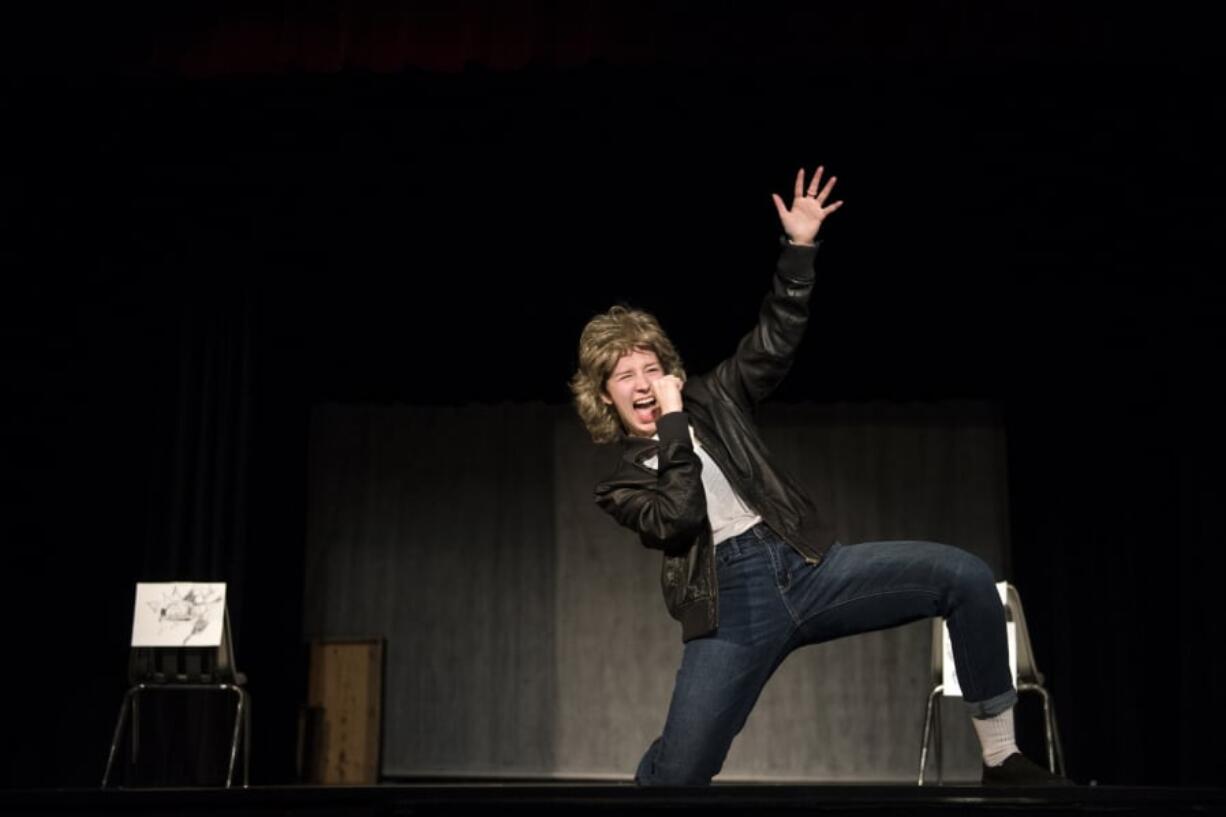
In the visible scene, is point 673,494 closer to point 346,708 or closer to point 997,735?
point 997,735

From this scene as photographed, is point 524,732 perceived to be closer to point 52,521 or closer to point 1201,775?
point 52,521

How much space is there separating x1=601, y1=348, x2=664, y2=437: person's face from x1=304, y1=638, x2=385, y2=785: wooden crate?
364 cm

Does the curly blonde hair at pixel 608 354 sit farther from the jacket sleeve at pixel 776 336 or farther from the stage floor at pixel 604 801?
the stage floor at pixel 604 801

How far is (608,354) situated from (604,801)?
1.04 metres

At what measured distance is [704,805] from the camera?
1.78 m

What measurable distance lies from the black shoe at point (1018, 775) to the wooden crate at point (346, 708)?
396 centimetres

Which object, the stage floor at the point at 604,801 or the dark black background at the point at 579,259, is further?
the dark black background at the point at 579,259

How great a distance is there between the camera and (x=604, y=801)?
177cm

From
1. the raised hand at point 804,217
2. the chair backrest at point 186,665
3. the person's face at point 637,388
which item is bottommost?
the chair backrest at point 186,665

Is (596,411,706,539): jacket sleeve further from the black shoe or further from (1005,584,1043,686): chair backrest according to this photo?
(1005,584,1043,686): chair backrest

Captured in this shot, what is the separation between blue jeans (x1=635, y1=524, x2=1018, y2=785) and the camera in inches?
90.1

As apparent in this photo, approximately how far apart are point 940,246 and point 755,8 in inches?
57.0

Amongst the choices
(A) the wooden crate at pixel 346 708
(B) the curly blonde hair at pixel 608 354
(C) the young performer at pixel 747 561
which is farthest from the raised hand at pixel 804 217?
(A) the wooden crate at pixel 346 708

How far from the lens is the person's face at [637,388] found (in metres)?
2.58
